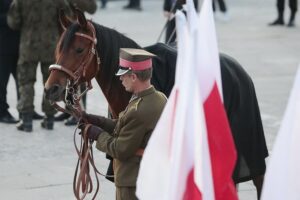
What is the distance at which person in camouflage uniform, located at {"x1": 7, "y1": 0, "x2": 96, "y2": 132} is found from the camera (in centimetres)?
991

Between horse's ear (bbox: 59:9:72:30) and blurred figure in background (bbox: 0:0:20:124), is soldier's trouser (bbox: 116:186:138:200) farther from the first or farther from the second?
blurred figure in background (bbox: 0:0:20:124)

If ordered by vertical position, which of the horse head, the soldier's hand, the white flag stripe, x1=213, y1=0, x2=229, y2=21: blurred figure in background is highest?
the white flag stripe

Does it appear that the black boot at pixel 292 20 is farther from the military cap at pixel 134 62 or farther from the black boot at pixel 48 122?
the military cap at pixel 134 62

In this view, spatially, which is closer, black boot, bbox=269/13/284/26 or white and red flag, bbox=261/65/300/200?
white and red flag, bbox=261/65/300/200

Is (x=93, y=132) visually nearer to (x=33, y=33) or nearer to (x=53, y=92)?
(x=53, y=92)

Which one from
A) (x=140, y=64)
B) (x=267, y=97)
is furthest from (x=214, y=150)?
(x=267, y=97)

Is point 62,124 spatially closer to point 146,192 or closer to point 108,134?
point 108,134

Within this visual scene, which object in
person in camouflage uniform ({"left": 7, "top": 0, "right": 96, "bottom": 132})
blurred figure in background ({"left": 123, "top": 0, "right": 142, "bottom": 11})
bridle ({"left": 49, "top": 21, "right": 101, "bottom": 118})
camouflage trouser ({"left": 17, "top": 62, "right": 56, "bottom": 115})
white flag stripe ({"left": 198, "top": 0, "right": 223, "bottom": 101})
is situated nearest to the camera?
white flag stripe ({"left": 198, "top": 0, "right": 223, "bottom": 101})

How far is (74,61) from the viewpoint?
619 cm

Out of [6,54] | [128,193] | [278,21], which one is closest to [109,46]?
[128,193]

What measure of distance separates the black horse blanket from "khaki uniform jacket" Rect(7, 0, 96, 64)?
355 cm

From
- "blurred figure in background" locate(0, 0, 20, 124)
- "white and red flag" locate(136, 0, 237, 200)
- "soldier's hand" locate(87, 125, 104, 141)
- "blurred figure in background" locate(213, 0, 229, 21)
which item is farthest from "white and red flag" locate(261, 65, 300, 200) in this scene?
"blurred figure in background" locate(213, 0, 229, 21)

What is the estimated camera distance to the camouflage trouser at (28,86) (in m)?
10.2

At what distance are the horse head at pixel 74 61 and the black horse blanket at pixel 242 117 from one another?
0.52 metres
